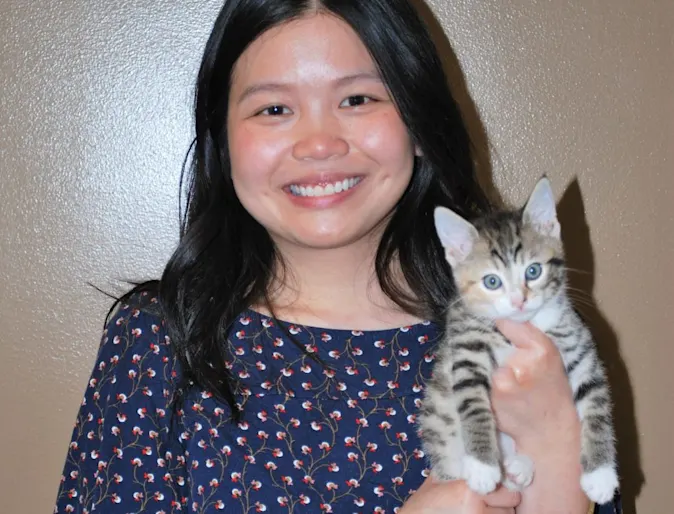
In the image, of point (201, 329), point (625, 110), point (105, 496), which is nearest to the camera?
point (105, 496)

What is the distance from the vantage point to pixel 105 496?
167 cm

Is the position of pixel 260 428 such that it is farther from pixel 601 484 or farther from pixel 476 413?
pixel 601 484

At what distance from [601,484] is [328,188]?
781mm

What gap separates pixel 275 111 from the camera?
1711 millimetres

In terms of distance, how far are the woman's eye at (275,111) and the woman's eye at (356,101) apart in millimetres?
Answer: 119

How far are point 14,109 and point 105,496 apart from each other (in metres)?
1.18

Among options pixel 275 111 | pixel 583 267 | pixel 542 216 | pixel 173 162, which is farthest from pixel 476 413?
pixel 173 162

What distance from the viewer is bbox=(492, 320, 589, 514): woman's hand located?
1.55 metres

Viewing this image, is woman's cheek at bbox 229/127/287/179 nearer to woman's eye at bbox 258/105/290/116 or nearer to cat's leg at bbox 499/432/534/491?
woman's eye at bbox 258/105/290/116

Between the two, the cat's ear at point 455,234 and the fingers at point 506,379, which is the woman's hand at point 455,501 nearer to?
the fingers at point 506,379

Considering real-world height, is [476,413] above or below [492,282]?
below

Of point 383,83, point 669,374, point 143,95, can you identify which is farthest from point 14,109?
point 669,374

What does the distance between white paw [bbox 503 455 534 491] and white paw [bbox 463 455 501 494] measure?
0.35ft

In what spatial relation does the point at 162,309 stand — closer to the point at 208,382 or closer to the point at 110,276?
the point at 208,382
